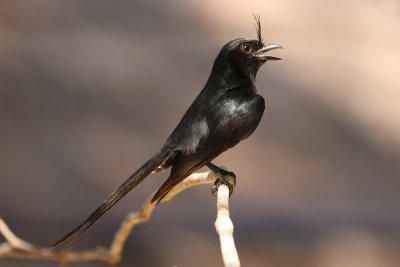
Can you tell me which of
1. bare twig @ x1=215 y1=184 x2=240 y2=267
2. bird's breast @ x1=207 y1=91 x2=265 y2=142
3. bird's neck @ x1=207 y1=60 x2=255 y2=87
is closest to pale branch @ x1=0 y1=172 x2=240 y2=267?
bare twig @ x1=215 y1=184 x2=240 y2=267

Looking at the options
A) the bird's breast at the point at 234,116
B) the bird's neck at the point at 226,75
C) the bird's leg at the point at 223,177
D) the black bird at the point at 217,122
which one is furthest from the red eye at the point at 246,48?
the bird's leg at the point at 223,177

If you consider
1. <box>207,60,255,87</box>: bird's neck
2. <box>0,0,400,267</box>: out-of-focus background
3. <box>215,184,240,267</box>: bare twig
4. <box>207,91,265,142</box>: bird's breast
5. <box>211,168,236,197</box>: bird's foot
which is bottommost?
<box>215,184,240,267</box>: bare twig

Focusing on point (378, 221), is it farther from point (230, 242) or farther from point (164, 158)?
point (230, 242)

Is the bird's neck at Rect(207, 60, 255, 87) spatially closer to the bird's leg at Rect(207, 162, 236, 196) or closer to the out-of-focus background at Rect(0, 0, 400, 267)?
the bird's leg at Rect(207, 162, 236, 196)

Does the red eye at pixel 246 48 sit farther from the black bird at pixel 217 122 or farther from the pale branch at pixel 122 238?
the pale branch at pixel 122 238

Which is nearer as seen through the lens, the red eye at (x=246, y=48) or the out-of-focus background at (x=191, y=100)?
the red eye at (x=246, y=48)

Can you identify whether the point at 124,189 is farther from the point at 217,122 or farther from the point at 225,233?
the point at 225,233
